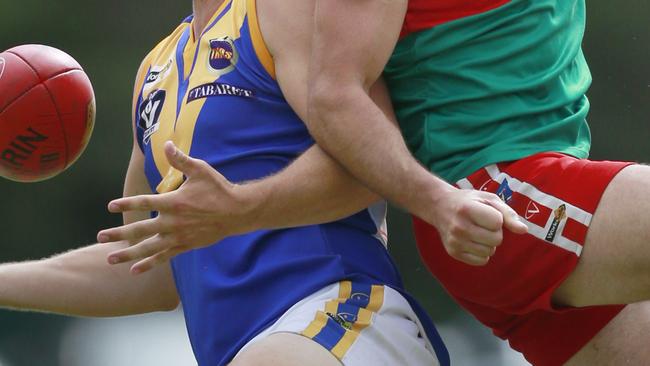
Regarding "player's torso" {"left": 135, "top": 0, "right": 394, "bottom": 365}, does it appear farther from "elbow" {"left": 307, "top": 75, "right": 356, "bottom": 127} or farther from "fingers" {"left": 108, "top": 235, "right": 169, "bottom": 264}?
"fingers" {"left": 108, "top": 235, "right": 169, "bottom": 264}

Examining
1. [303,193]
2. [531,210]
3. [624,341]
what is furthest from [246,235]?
[624,341]

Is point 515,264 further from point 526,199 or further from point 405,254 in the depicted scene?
point 405,254

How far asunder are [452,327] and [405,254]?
0.74m

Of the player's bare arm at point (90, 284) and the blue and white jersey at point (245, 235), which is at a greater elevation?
the blue and white jersey at point (245, 235)

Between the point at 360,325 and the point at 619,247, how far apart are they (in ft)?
2.14

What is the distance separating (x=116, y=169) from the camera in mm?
10445

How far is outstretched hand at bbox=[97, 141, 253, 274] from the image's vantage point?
10.9 ft

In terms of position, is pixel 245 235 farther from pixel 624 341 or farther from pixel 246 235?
pixel 624 341

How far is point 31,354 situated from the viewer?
869 cm

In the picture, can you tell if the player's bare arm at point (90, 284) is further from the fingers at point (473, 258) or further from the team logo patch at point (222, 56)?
the fingers at point (473, 258)

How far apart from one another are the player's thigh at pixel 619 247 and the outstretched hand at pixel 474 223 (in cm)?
31

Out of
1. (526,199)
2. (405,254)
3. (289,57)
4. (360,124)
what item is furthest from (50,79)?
(405,254)

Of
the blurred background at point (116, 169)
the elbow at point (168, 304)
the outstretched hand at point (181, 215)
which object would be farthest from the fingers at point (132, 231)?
the blurred background at point (116, 169)

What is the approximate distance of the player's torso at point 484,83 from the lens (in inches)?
144
